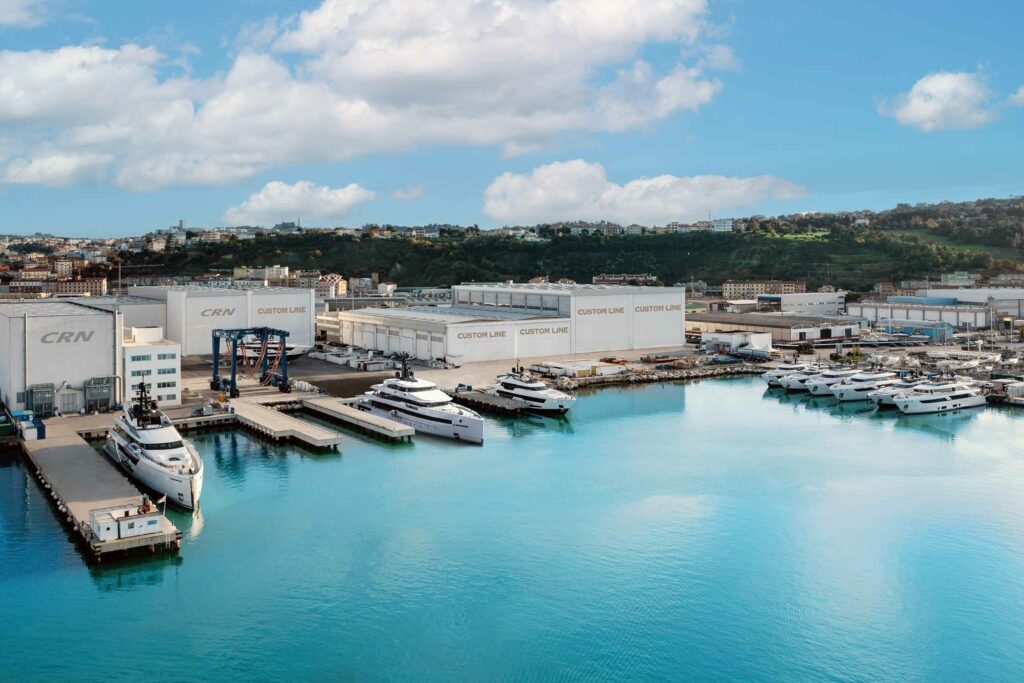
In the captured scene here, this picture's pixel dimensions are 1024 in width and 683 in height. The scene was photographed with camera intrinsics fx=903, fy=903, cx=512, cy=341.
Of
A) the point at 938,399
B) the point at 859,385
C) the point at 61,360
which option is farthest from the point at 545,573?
the point at 859,385

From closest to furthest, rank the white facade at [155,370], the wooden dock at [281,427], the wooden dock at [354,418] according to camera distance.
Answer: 1. the wooden dock at [281,427]
2. the wooden dock at [354,418]
3. the white facade at [155,370]

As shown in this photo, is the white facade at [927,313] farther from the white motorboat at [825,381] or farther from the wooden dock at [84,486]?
the wooden dock at [84,486]

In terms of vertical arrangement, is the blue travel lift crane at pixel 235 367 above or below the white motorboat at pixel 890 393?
above

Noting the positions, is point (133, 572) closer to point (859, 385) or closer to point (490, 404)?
point (490, 404)

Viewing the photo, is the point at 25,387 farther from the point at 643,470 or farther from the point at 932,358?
the point at 932,358

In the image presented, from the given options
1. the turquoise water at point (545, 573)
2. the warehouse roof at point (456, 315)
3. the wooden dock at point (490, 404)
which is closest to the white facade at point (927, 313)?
the warehouse roof at point (456, 315)

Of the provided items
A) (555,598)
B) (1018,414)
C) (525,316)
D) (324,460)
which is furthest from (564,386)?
(555,598)

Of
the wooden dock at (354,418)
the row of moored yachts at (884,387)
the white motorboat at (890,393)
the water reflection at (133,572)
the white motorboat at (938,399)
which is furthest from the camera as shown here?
the white motorboat at (890,393)

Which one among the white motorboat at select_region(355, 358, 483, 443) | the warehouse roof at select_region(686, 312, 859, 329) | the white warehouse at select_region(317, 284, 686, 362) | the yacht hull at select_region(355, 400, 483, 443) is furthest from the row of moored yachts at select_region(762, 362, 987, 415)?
the yacht hull at select_region(355, 400, 483, 443)

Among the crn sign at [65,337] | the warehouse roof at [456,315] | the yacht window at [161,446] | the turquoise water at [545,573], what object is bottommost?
the turquoise water at [545,573]
